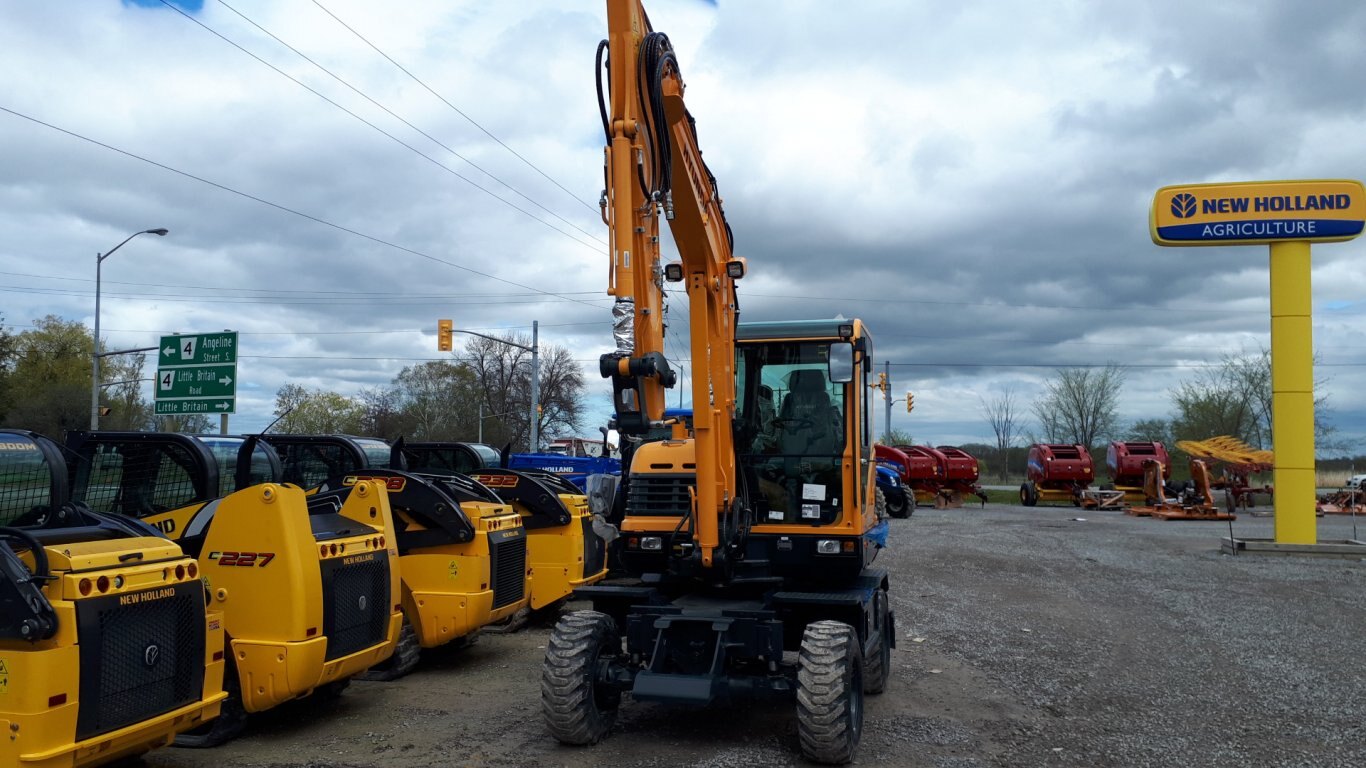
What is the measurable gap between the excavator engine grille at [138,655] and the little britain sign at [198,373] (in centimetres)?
1509

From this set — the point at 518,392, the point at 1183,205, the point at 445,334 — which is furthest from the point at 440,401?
the point at 1183,205

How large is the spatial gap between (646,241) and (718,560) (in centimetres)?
222

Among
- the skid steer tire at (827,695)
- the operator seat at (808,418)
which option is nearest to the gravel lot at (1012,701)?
the skid steer tire at (827,695)

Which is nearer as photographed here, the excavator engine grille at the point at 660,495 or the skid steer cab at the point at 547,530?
the excavator engine grille at the point at 660,495

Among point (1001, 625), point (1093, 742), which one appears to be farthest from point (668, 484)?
point (1001, 625)

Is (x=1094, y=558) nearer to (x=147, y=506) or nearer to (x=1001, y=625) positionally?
(x=1001, y=625)

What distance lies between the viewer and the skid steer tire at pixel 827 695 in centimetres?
591

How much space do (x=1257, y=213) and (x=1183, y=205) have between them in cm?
128

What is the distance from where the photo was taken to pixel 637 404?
598 cm

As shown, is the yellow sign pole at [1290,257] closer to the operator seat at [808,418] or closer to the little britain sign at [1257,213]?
the little britain sign at [1257,213]

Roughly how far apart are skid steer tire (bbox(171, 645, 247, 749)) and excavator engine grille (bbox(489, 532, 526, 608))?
2403 mm

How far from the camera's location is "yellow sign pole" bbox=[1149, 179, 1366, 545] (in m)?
18.2

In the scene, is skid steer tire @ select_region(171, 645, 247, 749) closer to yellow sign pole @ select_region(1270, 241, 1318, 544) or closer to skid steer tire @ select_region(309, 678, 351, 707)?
skid steer tire @ select_region(309, 678, 351, 707)

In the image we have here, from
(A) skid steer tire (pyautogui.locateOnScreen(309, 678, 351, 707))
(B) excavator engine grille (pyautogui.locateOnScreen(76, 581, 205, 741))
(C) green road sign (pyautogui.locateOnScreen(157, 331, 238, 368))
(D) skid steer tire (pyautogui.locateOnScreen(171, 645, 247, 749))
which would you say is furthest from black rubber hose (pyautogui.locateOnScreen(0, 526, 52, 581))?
(C) green road sign (pyautogui.locateOnScreen(157, 331, 238, 368))
